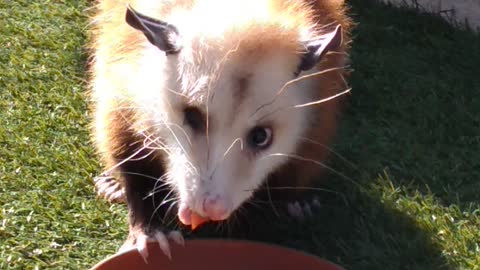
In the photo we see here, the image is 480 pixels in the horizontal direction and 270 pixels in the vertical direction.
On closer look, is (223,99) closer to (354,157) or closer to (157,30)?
(157,30)

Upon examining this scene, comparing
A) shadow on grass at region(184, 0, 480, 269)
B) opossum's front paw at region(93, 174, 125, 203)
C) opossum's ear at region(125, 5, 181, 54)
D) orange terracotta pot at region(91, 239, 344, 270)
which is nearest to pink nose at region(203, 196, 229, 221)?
orange terracotta pot at region(91, 239, 344, 270)

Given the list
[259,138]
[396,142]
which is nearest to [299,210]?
[396,142]

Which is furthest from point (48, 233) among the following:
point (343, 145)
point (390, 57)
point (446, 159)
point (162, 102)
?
point (390, 57)

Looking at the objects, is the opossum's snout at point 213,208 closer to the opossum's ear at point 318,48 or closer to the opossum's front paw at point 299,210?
the opossum's ear at point 318,48

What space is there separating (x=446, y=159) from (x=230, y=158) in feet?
3.91

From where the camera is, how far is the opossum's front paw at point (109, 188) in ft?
9.80

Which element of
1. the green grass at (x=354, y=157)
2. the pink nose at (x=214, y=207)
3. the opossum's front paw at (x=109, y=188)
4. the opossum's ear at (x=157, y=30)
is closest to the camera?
the pink nose at (x=214, y=207)

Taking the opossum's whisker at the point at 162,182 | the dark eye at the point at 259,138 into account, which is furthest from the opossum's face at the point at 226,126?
the opossum's whisker at the point at 162,182

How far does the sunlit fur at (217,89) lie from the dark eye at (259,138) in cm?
2

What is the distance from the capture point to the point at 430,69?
382 cm


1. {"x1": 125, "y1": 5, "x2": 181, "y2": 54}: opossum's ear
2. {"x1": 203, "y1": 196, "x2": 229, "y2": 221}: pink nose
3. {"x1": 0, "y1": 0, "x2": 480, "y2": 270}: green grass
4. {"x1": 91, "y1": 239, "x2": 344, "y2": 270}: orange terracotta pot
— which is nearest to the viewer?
{"x1": 203, "y1": 196, "x2": 229, "y2": 221}: pink nose

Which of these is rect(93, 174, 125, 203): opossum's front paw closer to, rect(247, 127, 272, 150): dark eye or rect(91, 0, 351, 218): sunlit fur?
rect(91, 0, 351, 218): sunlit fur

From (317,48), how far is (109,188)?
3.07 ft

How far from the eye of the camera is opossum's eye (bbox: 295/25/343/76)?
2.34m
